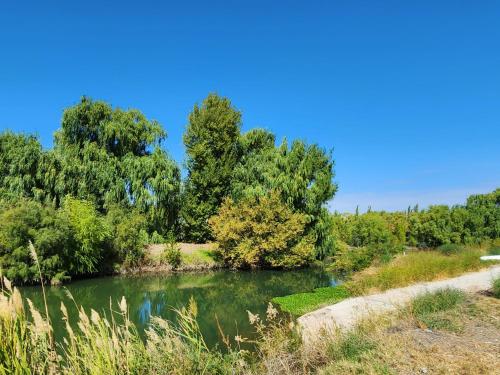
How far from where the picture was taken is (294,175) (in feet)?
101

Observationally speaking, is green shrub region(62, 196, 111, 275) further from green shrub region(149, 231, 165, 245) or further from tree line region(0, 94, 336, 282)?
green shrub region(149, 231, 165, 245)

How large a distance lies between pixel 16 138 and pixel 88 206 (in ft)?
24.0

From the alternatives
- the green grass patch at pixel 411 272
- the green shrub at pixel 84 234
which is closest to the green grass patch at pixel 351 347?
the green grass patch at pixel 411 272

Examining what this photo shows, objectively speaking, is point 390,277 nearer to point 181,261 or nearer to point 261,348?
point 261,348

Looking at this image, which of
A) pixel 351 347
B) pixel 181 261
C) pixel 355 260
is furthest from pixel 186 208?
pixel 351 347

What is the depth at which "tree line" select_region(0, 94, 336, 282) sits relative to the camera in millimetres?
26312

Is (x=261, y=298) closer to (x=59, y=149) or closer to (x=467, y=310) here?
(x=467, y=310)

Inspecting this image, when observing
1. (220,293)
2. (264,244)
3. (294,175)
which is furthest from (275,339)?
(294,175)

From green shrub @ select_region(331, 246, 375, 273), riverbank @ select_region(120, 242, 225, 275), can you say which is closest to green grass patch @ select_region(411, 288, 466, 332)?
green shrub @ select_region(331, 246, 375, 273)

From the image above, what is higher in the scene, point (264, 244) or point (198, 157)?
point (198, 157)

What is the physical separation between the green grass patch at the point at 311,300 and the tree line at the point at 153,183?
10082 mm

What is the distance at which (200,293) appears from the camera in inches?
784

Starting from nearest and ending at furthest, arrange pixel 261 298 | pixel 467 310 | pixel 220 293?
pixel 467 310, pixel 261 298, pixel 220 293

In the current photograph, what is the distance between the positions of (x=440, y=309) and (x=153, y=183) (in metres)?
24.3
